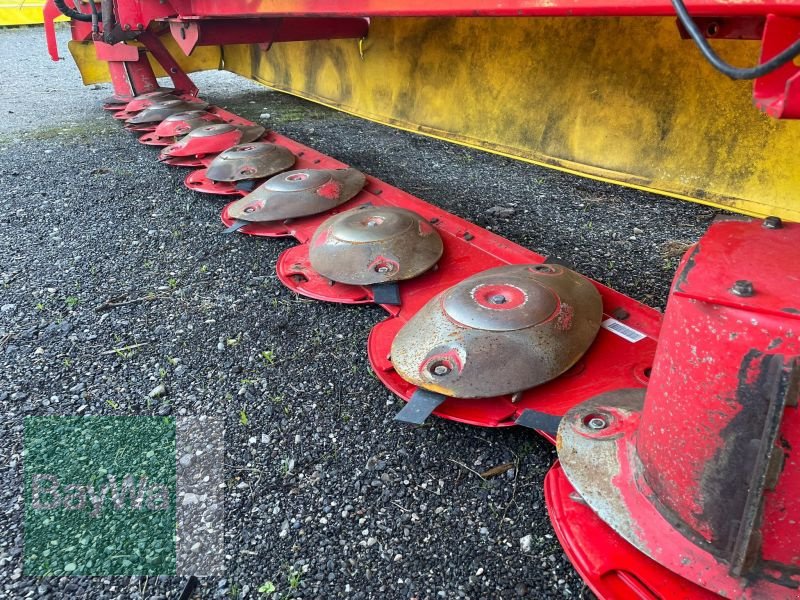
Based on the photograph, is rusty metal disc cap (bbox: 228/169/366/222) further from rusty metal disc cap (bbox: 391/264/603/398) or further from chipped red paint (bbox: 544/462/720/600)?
chipped red paint (bbox: 544/462/720/600)

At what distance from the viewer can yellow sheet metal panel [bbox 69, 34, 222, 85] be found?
190 inches

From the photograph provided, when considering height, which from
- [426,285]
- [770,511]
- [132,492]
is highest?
[770,511]

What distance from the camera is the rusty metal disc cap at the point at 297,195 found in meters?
2.48

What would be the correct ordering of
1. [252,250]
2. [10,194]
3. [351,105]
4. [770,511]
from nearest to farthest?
1. [770,511]
2. [252,250]
3. [10,194]
4. [351,105]

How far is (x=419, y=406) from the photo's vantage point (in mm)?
1426

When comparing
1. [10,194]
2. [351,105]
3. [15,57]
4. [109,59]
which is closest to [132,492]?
[10,194]

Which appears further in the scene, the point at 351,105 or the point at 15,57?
the point at 15,57

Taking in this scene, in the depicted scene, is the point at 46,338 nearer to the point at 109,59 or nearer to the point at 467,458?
the point at 467,458

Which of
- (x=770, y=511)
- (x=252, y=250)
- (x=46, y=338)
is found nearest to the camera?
(x=770, y=511)

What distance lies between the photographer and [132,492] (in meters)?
1.34

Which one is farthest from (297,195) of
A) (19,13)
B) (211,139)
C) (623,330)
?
(19,13)

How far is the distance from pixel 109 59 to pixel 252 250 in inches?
126

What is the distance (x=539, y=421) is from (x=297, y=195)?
61.6 inches

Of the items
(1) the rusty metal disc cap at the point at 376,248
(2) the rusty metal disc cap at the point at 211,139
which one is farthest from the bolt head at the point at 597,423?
(2) the rusty metal disc cap at the point at 211,139
